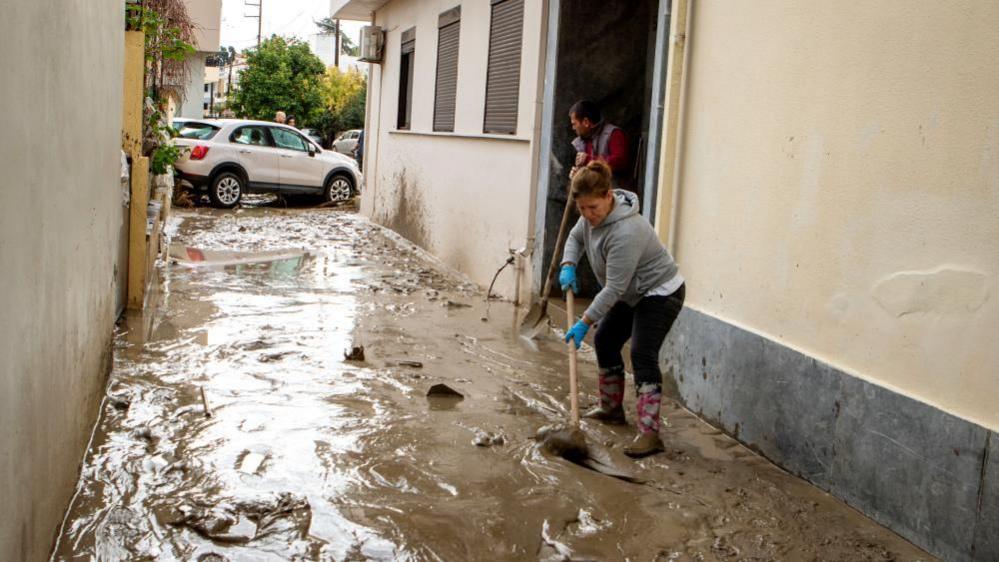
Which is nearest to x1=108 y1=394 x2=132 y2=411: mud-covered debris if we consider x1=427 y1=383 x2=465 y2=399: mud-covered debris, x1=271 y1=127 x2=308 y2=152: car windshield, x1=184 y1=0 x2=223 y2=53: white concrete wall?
x1=427 y1=383 x2=465 y2=399: mud-covered debris

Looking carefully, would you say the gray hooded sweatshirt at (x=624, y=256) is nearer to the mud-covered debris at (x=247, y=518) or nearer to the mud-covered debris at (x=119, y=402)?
the mud-covered debris at (x=247, y=518)

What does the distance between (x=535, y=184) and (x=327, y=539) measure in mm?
6105

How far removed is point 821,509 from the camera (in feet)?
15.6

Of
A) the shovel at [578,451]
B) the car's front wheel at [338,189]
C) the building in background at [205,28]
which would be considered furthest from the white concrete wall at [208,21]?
the shovel at [578,451]

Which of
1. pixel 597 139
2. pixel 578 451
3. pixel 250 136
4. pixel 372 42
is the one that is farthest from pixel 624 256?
pixel 250 136

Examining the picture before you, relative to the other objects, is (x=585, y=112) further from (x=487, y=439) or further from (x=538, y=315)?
(x=487, y=439)

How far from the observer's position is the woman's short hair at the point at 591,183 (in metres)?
5.44

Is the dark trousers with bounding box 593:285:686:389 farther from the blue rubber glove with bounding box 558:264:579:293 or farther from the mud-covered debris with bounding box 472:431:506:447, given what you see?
the mud-covered debris with bounding box 472:431:506:447

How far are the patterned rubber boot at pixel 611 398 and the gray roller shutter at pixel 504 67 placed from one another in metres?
4.90

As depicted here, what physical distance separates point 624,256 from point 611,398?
106 centimetres

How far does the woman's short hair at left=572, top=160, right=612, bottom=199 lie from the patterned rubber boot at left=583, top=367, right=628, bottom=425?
115 centimetres

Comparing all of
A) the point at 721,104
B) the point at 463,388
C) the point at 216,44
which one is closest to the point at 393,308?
the point at 463,388

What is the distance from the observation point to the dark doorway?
923 centimetres

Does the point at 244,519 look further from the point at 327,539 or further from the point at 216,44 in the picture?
the point at 216,44
